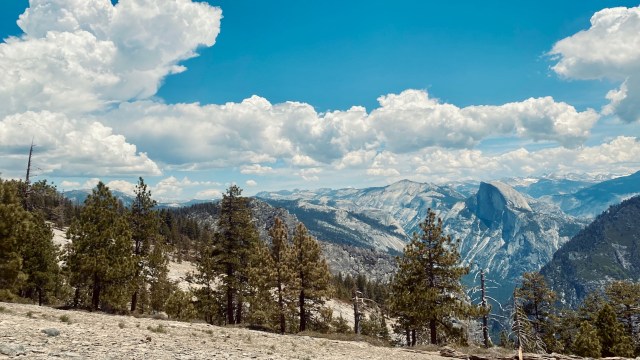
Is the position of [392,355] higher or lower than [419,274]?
lower

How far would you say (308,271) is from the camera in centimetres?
4225

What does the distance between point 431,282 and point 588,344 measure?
61.7 feet

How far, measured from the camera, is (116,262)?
3419 centimetres

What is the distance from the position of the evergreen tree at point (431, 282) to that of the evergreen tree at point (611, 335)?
66.1 feet

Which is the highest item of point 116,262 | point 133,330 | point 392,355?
point 116,262

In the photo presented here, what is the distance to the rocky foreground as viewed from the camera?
14.9 meters

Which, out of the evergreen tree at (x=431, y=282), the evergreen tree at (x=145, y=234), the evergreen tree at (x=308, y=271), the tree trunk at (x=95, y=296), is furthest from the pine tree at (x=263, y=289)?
the tree trunk at (x=95, y=296)

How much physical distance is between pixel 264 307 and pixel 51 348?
28.5 meters

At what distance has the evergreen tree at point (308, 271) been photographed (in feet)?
138

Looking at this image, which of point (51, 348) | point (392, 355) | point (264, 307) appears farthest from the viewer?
point (264, 307)

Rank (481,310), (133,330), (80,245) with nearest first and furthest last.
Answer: (133,330)
(80,245)
(481,310)

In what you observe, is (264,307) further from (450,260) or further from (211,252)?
(450,260)

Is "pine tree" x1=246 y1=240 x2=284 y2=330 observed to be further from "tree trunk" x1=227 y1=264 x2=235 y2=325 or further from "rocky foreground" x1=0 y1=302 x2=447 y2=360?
"rocky foreground" x1=0 y1=302 x2=447 y2=360

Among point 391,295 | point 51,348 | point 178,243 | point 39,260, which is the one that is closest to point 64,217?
point 178,243
